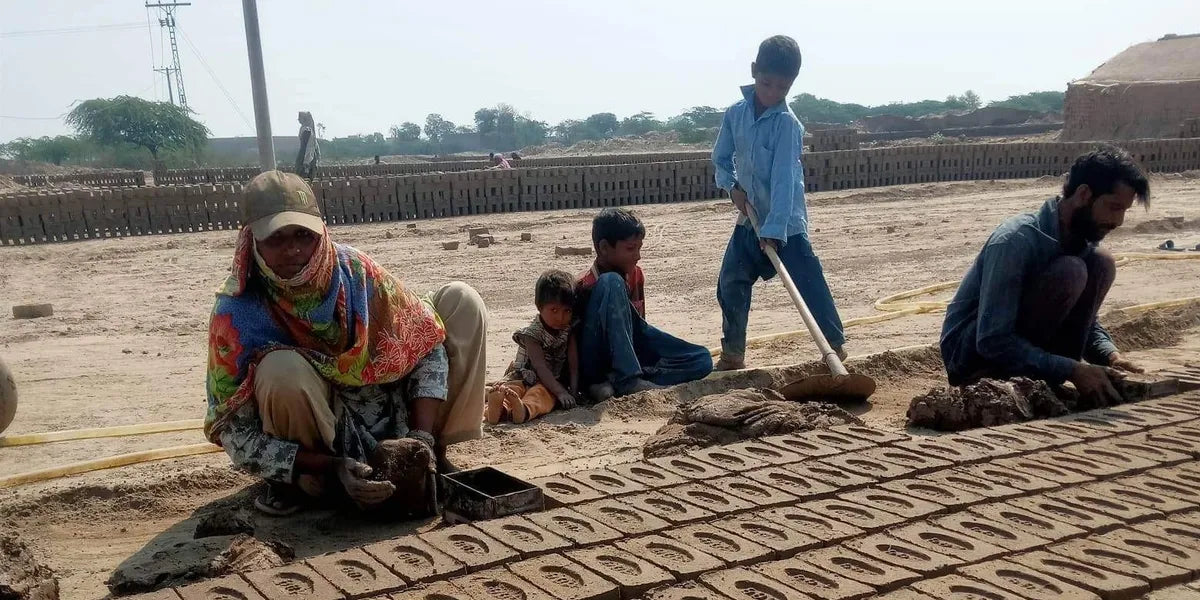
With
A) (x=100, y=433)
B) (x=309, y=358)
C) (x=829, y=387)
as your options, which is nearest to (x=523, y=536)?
(x=309, y=358)

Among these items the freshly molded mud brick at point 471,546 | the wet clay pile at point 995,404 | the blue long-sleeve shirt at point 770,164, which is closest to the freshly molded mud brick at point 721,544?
the freshly molded mud brick at point 471,546

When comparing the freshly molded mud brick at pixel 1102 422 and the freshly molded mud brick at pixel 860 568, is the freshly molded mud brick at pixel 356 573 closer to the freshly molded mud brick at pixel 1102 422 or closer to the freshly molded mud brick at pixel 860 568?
the freshly molded mud brick at pixel 860 568

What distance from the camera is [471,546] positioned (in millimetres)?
2777

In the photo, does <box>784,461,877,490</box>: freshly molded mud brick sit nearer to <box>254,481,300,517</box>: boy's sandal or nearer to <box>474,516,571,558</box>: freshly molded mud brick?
<box>474,516,571,558</box>: freshly molded mud brick

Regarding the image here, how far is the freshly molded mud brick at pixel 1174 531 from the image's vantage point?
2791 millimetres

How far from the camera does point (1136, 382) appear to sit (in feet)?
14.2

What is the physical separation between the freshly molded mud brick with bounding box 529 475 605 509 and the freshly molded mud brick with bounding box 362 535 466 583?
0.49 meters

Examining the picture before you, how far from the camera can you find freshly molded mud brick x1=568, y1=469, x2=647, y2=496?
3.21m

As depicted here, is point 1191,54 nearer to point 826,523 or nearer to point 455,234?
point 455,234

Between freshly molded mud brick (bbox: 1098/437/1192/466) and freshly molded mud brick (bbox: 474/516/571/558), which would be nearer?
freshly molded mud brick (bbox: 474/516/571/558)

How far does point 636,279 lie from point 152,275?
783 cm

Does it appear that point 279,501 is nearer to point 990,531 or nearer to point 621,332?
point 621,332

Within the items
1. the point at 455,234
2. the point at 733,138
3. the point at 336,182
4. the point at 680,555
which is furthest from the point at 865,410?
the point at 336,182

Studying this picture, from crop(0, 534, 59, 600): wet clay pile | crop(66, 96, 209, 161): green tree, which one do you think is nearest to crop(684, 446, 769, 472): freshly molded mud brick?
crop(0, 534, 59, 600): wet clay pile
